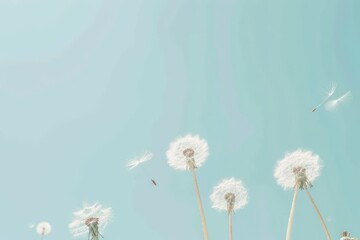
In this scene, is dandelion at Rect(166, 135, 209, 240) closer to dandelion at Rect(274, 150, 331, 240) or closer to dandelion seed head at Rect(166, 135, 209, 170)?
dandelion seed head at Rect(166, 135, 209, 170)

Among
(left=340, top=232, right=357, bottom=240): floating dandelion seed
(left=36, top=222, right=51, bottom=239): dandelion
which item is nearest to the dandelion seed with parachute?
(left=340, top=232, right=357, bottom=240): floating dandelion seed

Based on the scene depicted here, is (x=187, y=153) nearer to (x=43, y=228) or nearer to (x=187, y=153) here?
(x=187, y=153)

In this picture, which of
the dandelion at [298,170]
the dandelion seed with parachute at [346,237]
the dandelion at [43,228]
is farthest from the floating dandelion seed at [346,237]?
the dandelion at [43,228]

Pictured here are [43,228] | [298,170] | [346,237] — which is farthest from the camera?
[43,228]

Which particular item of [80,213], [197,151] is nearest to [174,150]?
[197,151]

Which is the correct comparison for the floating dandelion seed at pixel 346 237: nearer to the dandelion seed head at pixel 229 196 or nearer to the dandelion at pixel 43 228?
the dandelion seed head at pixel 229 196

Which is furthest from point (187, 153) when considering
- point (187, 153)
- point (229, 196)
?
point (229, 196)

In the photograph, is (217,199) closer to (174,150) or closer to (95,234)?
(174,150)
